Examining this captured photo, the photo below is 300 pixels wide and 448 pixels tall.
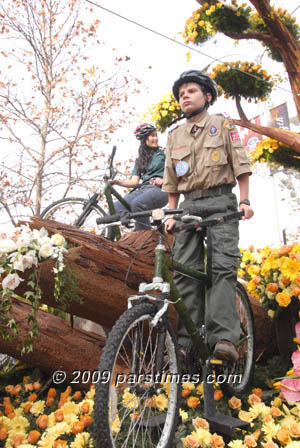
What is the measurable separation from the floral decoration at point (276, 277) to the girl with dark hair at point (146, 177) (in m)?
1.36

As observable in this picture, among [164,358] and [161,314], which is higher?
[161,314]

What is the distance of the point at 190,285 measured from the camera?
106 inches

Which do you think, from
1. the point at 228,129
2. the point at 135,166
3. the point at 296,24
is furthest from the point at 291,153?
the point at 228,129

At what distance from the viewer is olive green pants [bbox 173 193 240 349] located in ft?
8.16

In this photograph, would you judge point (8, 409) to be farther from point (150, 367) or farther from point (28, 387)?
point (150, 367)

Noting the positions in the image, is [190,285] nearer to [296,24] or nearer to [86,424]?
[86,424]

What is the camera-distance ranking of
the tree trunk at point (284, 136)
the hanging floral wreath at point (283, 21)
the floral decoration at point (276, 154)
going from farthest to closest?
the floral decoration at point (276, 154) → the hanging floral wreath at point (283, 21) → the tree trunk at point (284, 136)

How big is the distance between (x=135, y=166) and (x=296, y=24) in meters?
7.23

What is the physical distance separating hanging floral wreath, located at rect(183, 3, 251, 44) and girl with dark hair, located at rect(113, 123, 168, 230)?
5.36 metres

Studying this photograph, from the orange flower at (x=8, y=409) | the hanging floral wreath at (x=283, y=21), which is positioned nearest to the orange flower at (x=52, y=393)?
the orange flower at (x=8, y=409)

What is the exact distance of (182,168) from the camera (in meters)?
2.84

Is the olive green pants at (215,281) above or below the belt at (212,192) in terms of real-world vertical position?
below

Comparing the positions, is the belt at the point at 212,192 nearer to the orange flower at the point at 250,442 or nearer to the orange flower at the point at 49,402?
the orange flower at the point at 250,442

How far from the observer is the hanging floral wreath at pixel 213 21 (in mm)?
8773
